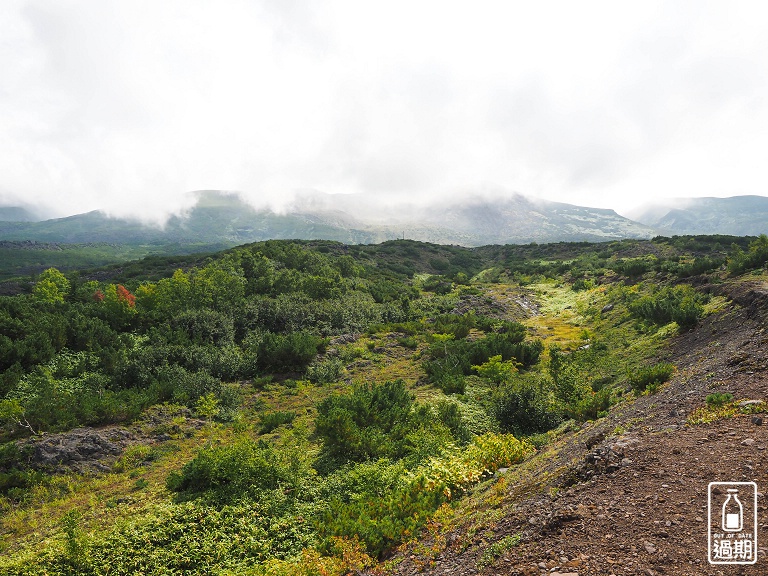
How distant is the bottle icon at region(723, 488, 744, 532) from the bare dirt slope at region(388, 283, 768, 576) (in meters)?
0.19

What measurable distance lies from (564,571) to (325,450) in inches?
325

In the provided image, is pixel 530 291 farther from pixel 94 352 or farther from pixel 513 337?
pixel 94 352

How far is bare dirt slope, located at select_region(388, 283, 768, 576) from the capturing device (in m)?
4.47

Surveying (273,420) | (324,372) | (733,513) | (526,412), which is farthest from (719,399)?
(324,372)

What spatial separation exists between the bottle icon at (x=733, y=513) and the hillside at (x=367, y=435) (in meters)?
0.26

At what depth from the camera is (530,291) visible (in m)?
43.7

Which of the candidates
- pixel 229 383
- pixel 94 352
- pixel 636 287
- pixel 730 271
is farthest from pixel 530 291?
pixel 94 352

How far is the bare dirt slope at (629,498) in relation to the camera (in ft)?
14.7

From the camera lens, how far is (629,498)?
550 cm

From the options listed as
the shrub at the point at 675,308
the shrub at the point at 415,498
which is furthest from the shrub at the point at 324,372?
the shrub at the point at 675,308
